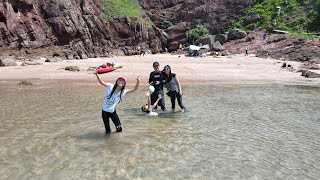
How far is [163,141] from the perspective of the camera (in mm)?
8328

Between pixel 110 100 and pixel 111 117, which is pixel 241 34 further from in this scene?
pixel 110 100

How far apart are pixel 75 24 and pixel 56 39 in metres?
3.43

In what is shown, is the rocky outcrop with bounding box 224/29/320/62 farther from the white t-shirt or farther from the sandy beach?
the white t-shirt

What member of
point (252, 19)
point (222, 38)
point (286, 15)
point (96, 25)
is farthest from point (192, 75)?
point (252, 19)

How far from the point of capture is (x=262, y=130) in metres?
9.58

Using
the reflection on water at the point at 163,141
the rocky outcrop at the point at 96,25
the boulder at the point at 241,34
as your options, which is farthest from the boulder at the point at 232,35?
the reflection on water at the point at 163,141

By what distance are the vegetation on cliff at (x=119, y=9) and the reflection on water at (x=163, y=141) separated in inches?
1504

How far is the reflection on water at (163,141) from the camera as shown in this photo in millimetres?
6406

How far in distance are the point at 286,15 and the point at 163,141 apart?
49152mm

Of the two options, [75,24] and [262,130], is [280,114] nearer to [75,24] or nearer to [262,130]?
[262,130]

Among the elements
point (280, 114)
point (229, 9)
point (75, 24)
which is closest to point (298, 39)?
point (229, 9)

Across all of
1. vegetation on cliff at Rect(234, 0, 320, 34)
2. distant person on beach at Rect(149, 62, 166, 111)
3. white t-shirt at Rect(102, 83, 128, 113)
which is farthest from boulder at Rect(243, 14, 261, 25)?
white t-shirt at Rect(102, 83, 128, 113)

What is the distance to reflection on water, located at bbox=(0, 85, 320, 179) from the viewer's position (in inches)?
252

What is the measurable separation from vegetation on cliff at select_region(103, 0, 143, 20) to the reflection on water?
38211 millimetres
